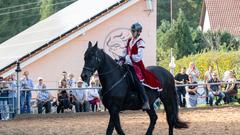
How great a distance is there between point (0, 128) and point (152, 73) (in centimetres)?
504

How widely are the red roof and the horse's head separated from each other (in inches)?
1784

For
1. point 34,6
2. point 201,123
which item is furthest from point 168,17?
point 201,123

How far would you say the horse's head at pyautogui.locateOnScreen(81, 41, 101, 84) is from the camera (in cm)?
1246

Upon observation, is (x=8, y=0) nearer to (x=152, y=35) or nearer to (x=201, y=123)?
(x=152, y=35)

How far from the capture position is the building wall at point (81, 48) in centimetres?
2941

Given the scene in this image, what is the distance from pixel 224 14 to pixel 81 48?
32.9 meters

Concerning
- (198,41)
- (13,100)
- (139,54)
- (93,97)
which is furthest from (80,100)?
(198,41)

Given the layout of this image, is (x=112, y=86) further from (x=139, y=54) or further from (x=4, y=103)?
(x=4, y=103)

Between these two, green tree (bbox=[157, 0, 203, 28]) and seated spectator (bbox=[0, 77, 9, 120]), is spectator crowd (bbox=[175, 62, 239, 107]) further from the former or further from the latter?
green tree (bbox=[157, 0, 203, 28])

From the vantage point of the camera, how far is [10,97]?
69.8 ft

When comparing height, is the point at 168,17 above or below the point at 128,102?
above

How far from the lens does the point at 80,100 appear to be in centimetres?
2261

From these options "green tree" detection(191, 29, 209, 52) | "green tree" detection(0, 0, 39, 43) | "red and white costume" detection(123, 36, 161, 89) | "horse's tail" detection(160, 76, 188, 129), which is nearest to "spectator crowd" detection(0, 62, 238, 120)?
"horse's tail" detection(160, 76, 188, 129)

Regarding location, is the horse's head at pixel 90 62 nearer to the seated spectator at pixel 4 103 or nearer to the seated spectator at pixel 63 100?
the seated spectator at pixel 4 103
